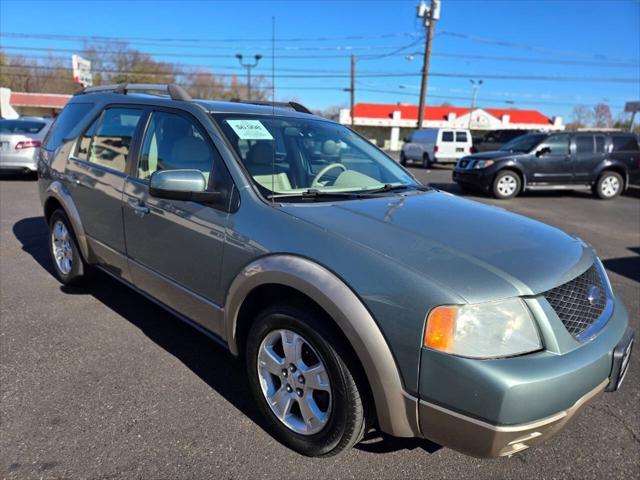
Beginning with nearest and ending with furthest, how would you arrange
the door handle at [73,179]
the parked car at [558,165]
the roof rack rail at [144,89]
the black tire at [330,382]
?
the black tire at [330,382], the roof rack rail at [144,89], the door handle at [73,179], the parked car at [558,165]

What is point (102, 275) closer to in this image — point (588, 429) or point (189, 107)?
point (189, 107)

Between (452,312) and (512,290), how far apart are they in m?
0.28

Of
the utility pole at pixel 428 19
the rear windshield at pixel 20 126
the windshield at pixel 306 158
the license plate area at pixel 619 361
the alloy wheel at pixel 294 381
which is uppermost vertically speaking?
the utility pole at pixel 428 19

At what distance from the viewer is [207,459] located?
2.23 metres

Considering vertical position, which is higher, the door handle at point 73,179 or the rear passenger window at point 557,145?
the rear passenger window at point 557,145

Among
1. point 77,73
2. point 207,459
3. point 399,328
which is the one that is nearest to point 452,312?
point 399,328

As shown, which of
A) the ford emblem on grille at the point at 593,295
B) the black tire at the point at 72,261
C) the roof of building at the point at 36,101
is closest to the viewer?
the ford emblem on grille at the point at 593,295

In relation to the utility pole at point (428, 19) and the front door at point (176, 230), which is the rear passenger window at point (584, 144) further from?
the utility pole at point (428, 19)

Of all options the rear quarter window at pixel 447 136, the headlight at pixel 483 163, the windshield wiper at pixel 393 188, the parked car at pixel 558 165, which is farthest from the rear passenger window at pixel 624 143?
the windshield wiper at pixel 393 188

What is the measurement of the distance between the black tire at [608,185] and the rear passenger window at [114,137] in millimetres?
12705

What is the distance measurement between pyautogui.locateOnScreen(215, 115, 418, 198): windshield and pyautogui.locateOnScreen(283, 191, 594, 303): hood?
0.31 m

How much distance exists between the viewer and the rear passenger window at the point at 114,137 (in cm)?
337

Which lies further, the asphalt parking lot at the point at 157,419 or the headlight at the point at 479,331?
the asphalt parking lot at the point at 157,419

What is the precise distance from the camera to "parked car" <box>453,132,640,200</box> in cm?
1177
